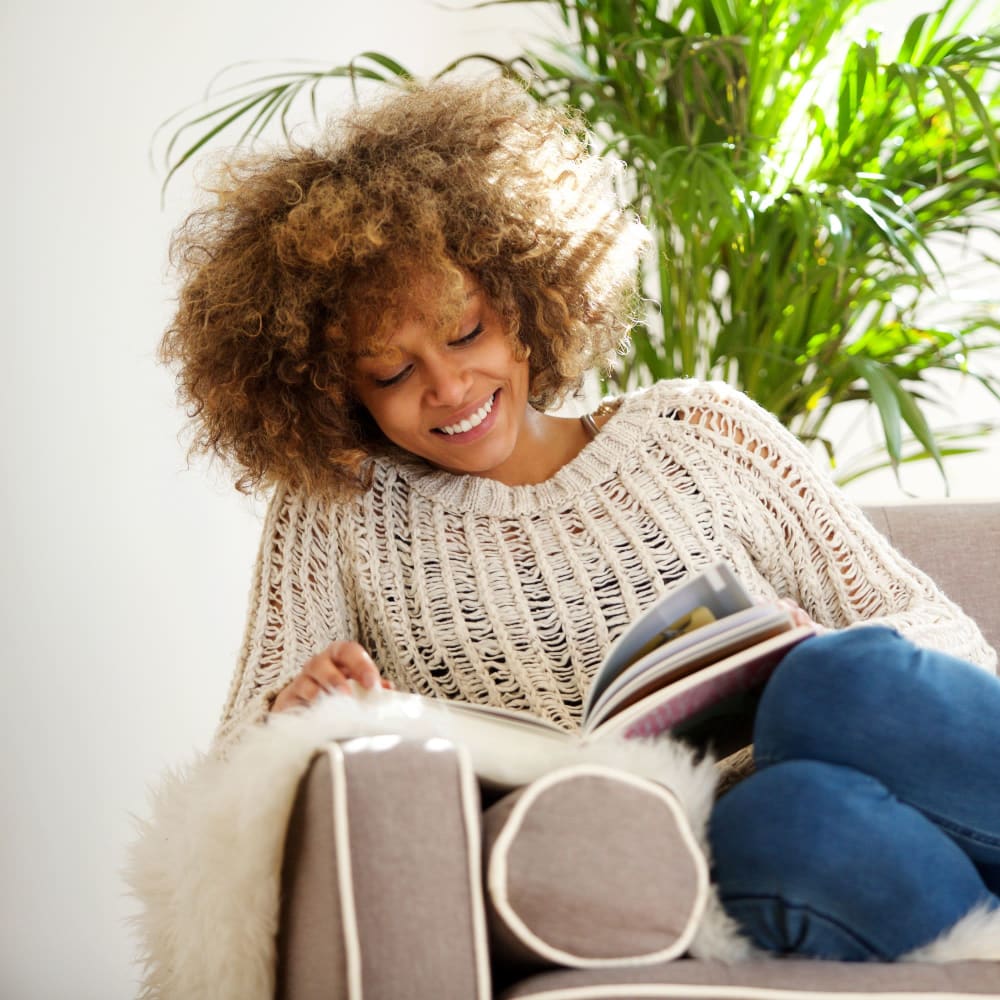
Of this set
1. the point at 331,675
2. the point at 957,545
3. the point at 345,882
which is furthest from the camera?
the point at 957,545

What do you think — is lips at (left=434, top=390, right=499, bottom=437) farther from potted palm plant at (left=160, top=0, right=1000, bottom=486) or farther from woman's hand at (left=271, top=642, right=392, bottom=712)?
potted palm plant at (left=160, top=0, right=1000, bottom=486)

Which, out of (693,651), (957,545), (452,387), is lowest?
(957,545)

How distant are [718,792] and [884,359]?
1034 millimetres

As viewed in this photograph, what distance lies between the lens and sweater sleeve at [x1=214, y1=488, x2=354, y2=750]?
1218 mm

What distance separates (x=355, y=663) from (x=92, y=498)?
796 mm

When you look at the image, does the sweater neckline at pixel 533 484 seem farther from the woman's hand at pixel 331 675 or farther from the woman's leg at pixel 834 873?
the woman's leg at pixel 834 873

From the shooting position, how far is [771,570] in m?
1.31

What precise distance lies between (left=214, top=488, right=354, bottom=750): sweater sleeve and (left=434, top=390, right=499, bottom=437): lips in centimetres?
20

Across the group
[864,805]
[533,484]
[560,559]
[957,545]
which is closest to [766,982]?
[864,805]

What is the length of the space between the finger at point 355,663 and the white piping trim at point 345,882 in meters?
0.26

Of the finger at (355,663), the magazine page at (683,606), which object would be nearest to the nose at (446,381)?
the finger at (355,663)

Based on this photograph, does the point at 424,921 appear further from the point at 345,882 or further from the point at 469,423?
the point at 469,423

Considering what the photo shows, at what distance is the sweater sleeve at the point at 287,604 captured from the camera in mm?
1218

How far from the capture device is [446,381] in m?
1.20
